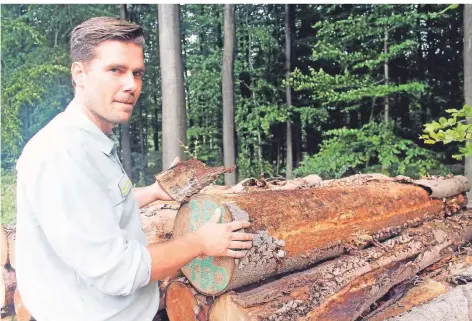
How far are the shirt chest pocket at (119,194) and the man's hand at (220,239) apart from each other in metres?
0.26

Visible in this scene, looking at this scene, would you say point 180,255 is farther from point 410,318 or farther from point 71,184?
point 410,318

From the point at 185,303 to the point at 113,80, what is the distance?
1111mm

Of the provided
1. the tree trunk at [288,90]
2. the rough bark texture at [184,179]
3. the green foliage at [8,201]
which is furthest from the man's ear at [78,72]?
the tree trunk at [288,90]

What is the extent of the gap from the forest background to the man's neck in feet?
11.7

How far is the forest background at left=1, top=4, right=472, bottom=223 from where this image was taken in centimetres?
700

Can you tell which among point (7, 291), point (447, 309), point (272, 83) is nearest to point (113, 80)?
point (7, 291)

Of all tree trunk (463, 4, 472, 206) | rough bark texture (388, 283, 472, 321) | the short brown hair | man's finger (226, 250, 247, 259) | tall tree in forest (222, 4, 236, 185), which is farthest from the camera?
tall tree in forest (222, 4, 236, 185)

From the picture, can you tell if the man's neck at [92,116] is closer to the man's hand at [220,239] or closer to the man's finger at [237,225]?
the man's hand at [220,239]

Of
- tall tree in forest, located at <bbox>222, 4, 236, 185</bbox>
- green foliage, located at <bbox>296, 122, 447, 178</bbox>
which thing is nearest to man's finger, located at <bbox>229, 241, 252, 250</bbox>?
tall tree in forest, located at <bbox>222, 4, 236, 185</bbox>

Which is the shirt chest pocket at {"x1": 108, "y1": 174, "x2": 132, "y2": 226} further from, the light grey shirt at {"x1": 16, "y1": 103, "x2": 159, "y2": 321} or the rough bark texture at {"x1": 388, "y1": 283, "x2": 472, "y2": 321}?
the rough bark texture at {"x1": 388, "y1": 283, "x2": 472, "y2": 321}

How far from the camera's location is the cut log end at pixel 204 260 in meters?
1.75

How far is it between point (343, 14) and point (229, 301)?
9.17 m

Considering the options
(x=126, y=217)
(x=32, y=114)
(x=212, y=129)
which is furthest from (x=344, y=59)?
(x=126, y=217)

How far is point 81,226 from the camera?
1.10 metres
